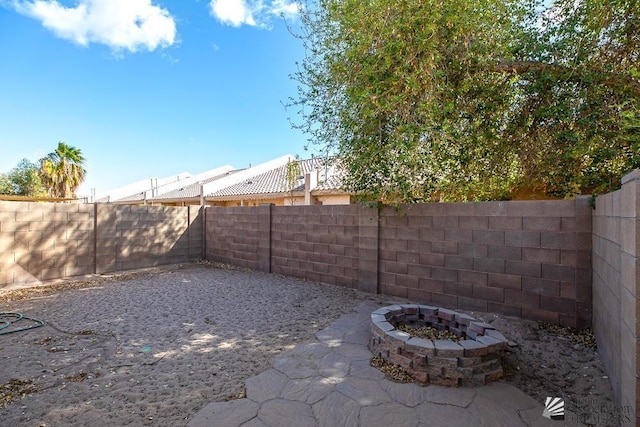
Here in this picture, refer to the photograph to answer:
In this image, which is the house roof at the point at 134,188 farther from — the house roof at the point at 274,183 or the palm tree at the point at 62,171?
the house roof at the point at 274,183

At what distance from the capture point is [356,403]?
7.37 feet

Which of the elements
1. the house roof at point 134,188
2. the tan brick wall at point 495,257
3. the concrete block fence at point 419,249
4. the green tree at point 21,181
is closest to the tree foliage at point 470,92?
the tan brick wall at point 495,257

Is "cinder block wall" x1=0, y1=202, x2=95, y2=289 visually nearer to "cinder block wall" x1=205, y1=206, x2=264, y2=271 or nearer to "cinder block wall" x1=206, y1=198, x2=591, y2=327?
"cinder block wall" x1=205, y1=206, x2=264, y2=271

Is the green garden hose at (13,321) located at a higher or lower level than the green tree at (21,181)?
lower

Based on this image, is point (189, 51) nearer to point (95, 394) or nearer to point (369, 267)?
point (369, 267)

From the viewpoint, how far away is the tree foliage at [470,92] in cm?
418

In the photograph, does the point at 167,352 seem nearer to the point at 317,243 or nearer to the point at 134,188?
the point at 317,243

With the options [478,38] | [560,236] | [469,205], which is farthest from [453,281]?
[478,38]

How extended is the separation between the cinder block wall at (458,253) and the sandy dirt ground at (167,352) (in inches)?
14.3

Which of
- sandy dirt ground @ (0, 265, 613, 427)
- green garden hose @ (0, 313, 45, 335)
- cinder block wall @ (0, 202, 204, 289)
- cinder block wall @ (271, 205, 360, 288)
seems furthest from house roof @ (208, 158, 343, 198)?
green garden hose @ (0, 313, 45, 335)

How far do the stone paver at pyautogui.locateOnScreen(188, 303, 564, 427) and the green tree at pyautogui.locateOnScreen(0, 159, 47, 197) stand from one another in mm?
27077

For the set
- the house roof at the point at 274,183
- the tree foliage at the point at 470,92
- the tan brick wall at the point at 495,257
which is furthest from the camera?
the house roof at the point at 274,183

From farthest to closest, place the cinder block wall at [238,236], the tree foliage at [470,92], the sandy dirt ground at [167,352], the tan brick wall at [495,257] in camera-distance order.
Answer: the cinder block wall at [238,236], the tree foliage at [470,92], the tan brick wall at [495,257], the sandy dirt ground at [167,352]

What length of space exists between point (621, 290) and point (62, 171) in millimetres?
23517
